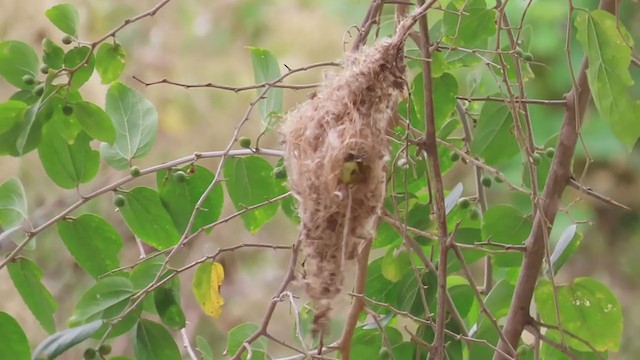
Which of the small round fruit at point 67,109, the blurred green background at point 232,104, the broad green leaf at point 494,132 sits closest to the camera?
the small round fruit at point 67,109

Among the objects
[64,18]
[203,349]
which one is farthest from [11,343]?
[64,18]

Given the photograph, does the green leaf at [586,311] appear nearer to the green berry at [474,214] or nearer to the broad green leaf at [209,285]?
the green berry at [474,214]

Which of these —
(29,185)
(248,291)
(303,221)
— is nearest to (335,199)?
(303,221)

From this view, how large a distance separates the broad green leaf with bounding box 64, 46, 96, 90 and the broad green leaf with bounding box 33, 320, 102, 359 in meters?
0.18

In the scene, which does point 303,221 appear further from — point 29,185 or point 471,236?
point 29,185

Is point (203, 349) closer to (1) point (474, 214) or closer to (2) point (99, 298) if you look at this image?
(2) point (99, 298)

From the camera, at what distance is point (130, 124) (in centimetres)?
75

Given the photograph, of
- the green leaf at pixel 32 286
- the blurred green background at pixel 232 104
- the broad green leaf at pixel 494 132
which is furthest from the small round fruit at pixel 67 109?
the blurred green background at pixel 232 104

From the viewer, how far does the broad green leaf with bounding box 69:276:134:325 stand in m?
0.69

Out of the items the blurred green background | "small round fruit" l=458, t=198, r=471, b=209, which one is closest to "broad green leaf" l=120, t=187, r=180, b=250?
"small round fruit" l=458, t=198, r=471, b=209

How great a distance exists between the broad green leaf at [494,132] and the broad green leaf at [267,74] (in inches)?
6.8

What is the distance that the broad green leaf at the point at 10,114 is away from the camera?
2.17 ft

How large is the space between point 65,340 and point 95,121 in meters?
0.17

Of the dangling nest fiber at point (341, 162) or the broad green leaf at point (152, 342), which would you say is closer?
the dangling nest fiber at point (341, 162)
